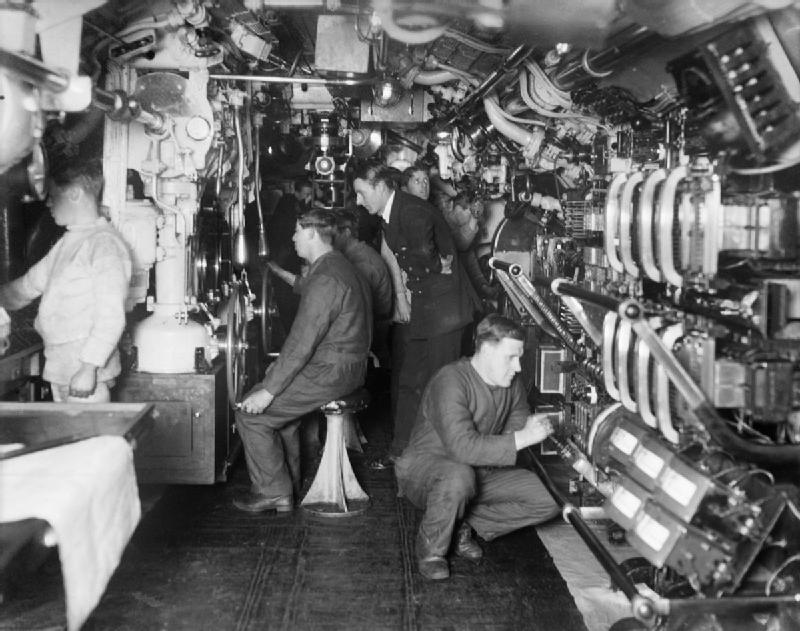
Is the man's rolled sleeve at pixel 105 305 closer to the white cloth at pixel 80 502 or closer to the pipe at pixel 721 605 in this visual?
the white cloth at pixel 80 502

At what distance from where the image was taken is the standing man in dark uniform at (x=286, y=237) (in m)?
7.08

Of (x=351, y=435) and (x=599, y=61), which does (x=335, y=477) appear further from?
(x=599, y=61)

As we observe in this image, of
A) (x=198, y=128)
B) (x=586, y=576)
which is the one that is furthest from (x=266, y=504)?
(x=198, y=128)

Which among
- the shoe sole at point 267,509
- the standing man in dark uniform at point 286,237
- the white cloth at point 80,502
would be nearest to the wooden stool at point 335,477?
the shoe sole at point 267,509

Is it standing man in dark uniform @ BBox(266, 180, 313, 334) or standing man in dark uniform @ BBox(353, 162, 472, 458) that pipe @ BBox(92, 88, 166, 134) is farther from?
standing man in dark uniform @ BBox(266, 180, 313, 334)

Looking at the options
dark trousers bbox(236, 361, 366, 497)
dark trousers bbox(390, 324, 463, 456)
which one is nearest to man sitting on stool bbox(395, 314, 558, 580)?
dark trousers bbox(236, 361, 366, 497)

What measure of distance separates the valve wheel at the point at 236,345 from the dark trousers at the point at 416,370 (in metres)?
1.07

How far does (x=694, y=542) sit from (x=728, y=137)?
1190 mm

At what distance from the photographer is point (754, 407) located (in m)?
2.40

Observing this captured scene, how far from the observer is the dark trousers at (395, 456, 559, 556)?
3744mm

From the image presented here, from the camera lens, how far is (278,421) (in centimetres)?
451

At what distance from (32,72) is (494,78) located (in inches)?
91.6

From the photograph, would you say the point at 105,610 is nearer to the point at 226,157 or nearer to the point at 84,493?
the point at 84,493

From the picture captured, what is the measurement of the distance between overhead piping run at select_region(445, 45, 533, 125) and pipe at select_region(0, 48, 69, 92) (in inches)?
69.6
